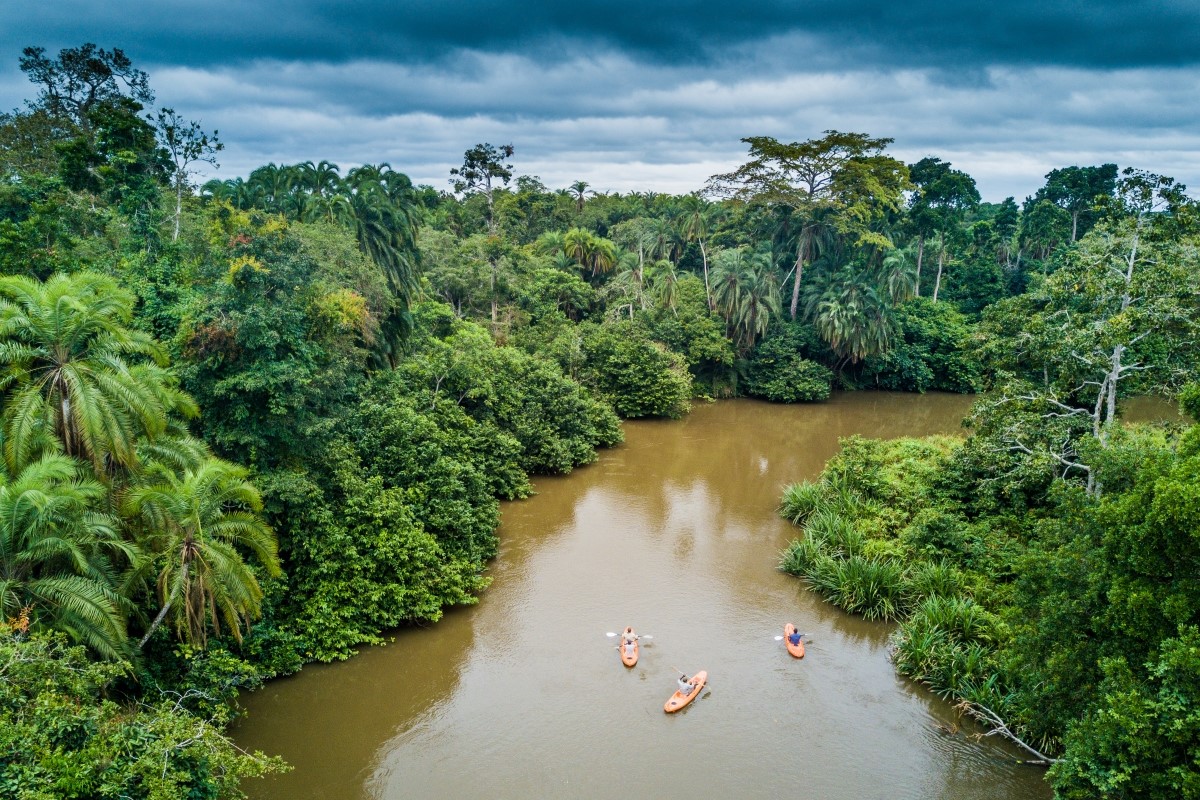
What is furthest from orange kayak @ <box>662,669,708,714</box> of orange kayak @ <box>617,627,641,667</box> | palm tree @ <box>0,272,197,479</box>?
palm tree @ <box>0,272,197,479</box>

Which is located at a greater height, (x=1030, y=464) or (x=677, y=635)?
(x=1030, y=464)

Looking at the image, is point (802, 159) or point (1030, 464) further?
point (802, 159)

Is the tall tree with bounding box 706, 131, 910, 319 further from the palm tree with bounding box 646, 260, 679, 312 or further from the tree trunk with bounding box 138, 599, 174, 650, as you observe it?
the tree trunk with bounding box 138, 599, 174, 650

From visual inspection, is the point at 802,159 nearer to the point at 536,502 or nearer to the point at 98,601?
the point at 536,502

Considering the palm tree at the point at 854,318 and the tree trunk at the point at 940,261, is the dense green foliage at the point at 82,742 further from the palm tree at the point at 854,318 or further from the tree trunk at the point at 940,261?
the tree trunk at the point at 940,261

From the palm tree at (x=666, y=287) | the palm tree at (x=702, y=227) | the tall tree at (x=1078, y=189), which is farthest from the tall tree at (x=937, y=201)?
the palm tree at (x=666, y=287)

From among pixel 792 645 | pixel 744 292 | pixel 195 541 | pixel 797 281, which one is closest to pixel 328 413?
pixel 195 541

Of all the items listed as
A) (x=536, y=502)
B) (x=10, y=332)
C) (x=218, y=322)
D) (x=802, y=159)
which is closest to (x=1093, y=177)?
(x=802, y=159)
